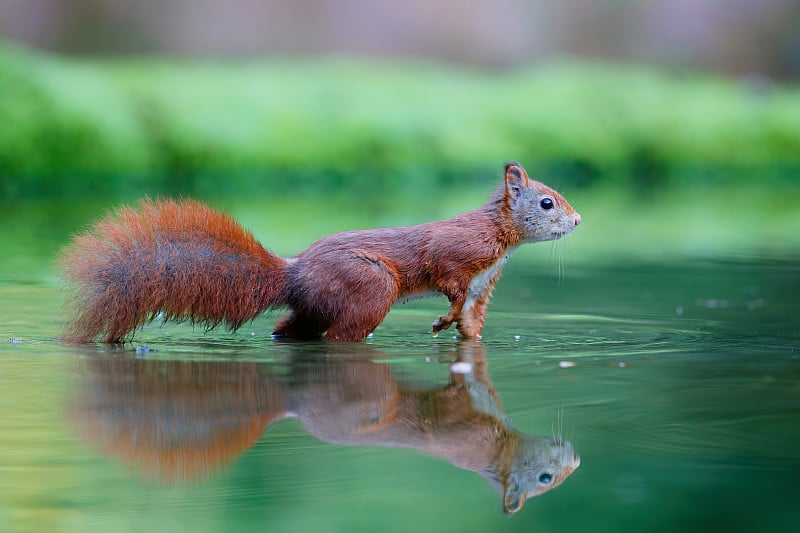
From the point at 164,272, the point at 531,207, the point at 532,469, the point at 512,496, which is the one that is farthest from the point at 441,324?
the point at 512,496

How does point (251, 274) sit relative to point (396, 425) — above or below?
above

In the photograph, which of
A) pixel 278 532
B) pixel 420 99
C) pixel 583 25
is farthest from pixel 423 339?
pixel 583 25

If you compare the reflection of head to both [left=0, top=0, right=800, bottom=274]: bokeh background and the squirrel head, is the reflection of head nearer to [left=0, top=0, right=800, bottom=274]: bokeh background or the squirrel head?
the squirrel head

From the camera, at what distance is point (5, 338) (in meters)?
5.20

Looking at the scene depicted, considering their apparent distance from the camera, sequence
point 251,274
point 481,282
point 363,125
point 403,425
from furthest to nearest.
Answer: point 363,125, point 481,282, point 251,274, point 403,425

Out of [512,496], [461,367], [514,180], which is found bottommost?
[512,496]

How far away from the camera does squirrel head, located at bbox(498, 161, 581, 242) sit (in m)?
5.74

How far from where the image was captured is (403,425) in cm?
355

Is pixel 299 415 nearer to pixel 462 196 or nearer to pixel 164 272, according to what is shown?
pixel 164 272

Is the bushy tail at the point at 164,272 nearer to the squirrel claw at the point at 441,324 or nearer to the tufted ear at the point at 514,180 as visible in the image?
the squirrel claw at the point at 441,324

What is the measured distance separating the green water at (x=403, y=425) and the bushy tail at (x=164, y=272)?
152mm

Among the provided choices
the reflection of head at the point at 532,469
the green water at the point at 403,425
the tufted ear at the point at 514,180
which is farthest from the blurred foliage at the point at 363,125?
the reflection of head at the point at 532,469

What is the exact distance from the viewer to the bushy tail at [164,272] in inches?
194

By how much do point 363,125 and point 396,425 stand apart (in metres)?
13.1
